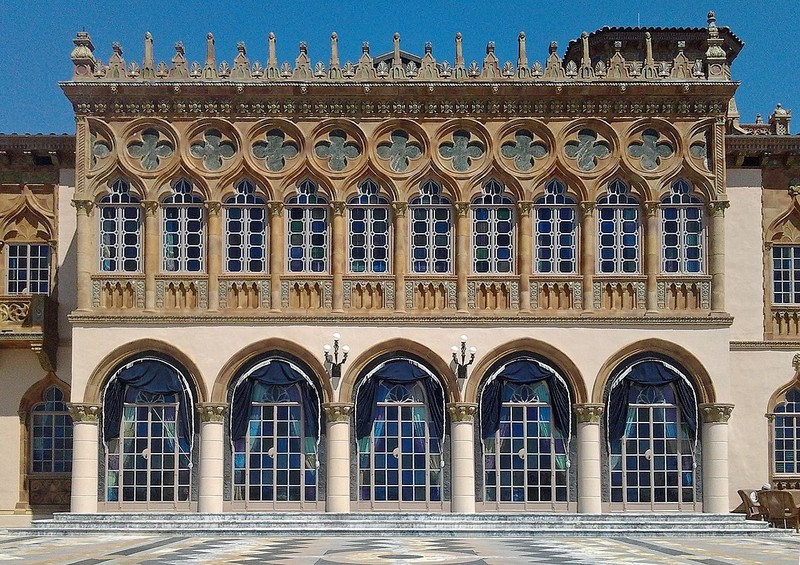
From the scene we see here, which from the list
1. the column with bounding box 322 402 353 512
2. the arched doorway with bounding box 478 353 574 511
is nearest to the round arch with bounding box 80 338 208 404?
the column with bounding box 322 402 353 512

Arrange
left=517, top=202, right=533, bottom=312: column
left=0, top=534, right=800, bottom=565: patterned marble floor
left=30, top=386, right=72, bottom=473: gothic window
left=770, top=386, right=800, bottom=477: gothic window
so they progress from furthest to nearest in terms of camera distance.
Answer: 1. left=30, top=386, right=72, bottom=473: gothic window
2. left=770, top=386, right=800, bottom=477: gothic window
3. left=517, top=202, right=533, bottom=312: column
4. left=0, top=534, right=800, bottom=565: patterned marble floor

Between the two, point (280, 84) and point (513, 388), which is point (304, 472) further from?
point (280, 84)

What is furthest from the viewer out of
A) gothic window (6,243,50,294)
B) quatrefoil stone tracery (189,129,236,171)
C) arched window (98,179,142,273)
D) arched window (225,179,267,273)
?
gothic window (6,243,50,294)

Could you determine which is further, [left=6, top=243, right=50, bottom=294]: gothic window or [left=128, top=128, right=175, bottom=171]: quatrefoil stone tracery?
[left=6, top=243, right=50, bottom=294]: gothic window

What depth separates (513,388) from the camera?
99.0 feet

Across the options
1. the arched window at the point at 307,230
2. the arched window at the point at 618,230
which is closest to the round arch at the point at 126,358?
the arched window at the point at 307,230

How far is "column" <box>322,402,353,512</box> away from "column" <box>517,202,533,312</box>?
4.60 metres

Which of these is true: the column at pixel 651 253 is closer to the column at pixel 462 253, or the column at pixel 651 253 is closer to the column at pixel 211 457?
the column at pixel 462 253

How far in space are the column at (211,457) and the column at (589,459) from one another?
315 inches

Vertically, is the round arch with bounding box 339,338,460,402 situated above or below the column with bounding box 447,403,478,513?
above

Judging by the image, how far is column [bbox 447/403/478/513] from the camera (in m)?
29.6

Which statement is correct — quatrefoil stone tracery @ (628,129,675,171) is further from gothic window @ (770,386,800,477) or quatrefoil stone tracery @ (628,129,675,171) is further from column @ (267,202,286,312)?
column @ (267,202,286,312)

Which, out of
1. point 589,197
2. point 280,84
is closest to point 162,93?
point 280,84

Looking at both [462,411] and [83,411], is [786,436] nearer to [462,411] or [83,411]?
[462,411]
